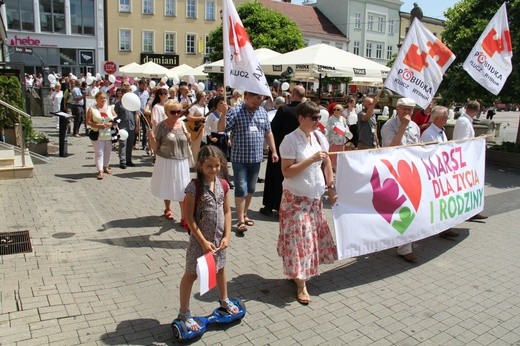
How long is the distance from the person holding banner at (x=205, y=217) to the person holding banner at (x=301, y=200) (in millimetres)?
865

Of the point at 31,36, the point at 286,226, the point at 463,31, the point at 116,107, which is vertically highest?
the point at 31,36

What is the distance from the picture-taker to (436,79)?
6.51 metres

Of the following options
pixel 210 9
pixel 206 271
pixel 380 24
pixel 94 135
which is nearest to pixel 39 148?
pixel 94 135

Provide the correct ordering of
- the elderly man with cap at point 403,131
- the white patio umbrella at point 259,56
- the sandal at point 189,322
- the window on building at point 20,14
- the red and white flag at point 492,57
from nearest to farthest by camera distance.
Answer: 1. the sandal at point 189,322
2. the elderly man with cap at point 403,131
3. the red and white flag at point 492,57
4. the white patio umbrella at point 259,56
5. the window on building at point 20,14

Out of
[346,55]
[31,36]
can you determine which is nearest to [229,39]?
[346,55]

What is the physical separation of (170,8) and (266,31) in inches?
561

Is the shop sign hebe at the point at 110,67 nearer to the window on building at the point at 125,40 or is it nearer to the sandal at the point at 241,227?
the sandal at the point at 241,227

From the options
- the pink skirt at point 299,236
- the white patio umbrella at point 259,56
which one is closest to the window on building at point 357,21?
the white patio umbrella at point 259,56

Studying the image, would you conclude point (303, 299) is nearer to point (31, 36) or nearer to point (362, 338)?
point (362, 338)

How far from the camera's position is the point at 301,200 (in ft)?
15.1

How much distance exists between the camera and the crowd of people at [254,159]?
151 inches

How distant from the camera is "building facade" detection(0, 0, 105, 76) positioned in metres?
38.8

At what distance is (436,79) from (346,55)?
19.3 ft

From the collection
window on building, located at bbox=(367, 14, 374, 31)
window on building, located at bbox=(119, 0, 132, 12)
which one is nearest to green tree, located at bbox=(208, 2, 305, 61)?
window on building, located at bbox=(119, 0, 132, 12)
